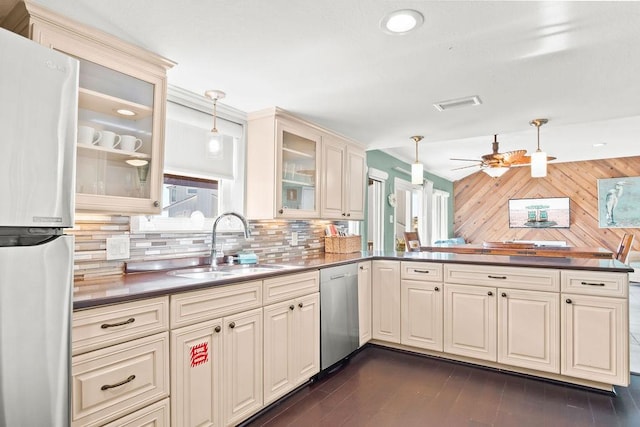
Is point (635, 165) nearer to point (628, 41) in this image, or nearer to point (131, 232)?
point (628, 41)

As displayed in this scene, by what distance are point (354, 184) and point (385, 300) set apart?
127 centimetres

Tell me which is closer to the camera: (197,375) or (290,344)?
(197,375)

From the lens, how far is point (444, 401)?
250cm

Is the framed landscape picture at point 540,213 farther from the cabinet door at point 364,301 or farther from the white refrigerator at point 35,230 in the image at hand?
the white refrigerator at point 35,230

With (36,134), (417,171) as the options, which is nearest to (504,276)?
(417,171)

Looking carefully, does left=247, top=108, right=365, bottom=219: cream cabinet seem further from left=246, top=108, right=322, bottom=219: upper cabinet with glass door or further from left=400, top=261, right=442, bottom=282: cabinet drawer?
left=400, top=261, right=442, bottom=282: cabinet drawer

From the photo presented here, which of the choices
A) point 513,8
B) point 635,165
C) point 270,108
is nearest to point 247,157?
point 270,108

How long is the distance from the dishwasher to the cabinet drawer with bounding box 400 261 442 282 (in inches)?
18.1

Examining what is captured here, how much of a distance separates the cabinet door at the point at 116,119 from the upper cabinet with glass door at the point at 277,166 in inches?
39.4

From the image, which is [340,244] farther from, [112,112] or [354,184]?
[112,112]

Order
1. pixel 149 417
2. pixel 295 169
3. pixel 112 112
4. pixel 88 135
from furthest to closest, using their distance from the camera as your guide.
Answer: pixel 295 169 < pixel 112 112 < pixel 88 135 < pixel 149 417

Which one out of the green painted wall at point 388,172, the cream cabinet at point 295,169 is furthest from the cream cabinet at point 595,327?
the green painted wall at point 388,172

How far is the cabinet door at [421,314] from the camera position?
3.21m

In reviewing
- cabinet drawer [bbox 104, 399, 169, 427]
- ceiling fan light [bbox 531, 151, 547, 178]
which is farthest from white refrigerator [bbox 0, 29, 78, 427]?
ceiling fan light [bbox 531, 151, 547, 178]
